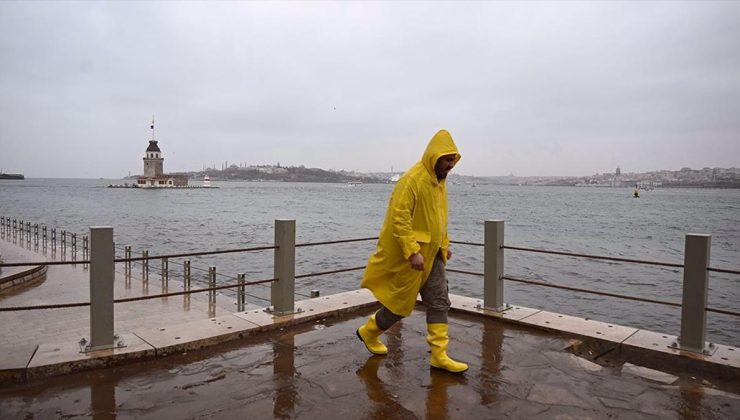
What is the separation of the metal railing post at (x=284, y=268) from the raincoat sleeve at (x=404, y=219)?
6.58ft

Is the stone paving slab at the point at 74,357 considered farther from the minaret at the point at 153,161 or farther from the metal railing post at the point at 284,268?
the minaret at the point at 153,161

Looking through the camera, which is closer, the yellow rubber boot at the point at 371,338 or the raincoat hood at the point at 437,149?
the raincoat hood at the point at 437,149

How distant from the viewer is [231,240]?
36500 mm

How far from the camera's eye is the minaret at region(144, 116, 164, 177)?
15100 centimetres

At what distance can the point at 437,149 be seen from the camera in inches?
169

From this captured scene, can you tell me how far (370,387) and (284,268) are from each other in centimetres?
219

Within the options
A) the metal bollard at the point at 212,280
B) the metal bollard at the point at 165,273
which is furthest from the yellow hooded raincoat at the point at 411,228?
the metal bollard at the point at 165,273

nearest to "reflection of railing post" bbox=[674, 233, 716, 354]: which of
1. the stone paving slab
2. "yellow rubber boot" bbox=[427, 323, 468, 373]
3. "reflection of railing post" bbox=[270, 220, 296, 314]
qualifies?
"yellow rubber boot" bbox=[427, 323, 468, 373]

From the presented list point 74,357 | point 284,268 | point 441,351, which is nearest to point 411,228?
point 441,351

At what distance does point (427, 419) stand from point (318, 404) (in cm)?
79

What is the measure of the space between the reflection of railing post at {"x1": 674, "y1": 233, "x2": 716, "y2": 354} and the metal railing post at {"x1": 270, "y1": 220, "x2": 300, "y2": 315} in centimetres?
400

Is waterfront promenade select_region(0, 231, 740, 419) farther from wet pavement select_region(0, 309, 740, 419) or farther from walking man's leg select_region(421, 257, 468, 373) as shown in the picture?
walking man's leg select_region(421, 257, 468, 373)

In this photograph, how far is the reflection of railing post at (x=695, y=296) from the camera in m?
4.84

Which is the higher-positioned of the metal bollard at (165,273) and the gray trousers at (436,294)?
the gray trousers at (436,294)
